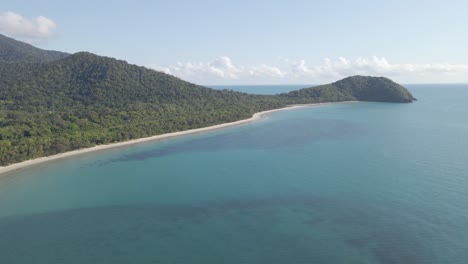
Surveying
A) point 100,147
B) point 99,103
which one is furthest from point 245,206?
point 99,103

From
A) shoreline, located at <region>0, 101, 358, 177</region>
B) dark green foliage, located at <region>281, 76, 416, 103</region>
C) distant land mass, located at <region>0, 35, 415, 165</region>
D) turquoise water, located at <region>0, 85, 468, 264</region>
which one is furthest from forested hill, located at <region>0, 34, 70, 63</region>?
turquoise water, located at <region>0, 85, 468, 264</region>

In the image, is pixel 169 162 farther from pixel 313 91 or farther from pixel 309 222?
pixel 313 91

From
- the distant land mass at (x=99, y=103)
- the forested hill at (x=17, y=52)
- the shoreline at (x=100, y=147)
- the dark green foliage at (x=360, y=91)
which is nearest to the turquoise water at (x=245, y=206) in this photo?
the shoreline at (x=100, y=147)

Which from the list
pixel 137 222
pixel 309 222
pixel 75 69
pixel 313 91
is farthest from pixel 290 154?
pixel 313 91

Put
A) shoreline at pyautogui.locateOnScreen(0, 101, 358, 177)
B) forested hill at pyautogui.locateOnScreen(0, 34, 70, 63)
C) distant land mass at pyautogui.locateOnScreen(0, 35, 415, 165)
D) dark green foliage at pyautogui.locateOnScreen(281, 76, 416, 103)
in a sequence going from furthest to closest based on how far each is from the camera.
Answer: forested hill at pyautogui.locateOnScreen(0, 34, 70, 63), dark green foliage at pyautogui.locateOnScreen(281, 76, 416, 103), distant land mass at pyautogui.locateOnScreen(0, 35, 415, 165), shoreline at pyautogui.locateOnScreen(0, 101, 358, 177)

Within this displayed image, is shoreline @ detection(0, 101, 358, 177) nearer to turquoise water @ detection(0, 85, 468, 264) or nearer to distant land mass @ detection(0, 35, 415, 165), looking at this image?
distant land mass @ detection(0, 35, 415, 165)

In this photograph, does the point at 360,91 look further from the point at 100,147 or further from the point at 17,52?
the point at 17,52
